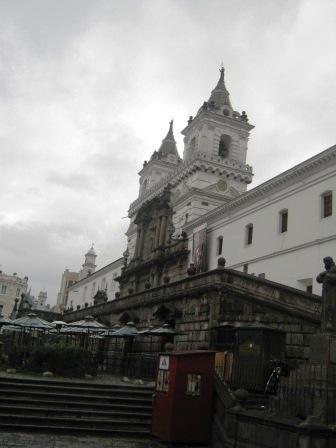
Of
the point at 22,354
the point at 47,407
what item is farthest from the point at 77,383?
the point at 22,354

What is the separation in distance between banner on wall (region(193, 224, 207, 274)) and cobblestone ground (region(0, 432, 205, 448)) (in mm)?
23966

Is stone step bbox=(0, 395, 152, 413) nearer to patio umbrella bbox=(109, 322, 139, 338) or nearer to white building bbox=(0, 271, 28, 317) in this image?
patio umbrella bbox=(109, 322, 139, 338)

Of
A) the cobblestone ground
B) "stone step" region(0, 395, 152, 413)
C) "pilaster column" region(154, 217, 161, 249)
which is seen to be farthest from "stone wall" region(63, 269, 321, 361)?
"pilaster column" region(154, 217, 161, 249)

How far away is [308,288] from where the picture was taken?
2631 cm

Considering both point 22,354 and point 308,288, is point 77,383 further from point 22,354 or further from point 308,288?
point 308,288

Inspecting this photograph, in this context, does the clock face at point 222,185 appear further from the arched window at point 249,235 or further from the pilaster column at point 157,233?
the arched window at point 249,235

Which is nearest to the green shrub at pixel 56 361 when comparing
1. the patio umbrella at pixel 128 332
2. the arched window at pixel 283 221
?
the patio umbrella at pixel 128 332

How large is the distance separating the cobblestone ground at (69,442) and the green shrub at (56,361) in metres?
7.28

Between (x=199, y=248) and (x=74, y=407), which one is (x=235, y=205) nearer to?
(x=199, y=248)

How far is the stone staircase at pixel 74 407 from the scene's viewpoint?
13.0 m

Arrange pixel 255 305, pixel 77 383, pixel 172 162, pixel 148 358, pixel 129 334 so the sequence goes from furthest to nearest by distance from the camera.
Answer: pixel 172 162 < pixel 129 334 < pixel 148 358 < pixel 255 305 < pixel 77 383

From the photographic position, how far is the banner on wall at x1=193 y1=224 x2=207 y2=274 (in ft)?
121

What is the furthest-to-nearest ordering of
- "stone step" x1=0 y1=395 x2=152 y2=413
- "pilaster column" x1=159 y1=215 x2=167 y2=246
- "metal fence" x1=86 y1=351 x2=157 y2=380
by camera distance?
"pilaster column" x1=159 y1=215 x2=167 y2=246
"metal fence" x1=86 y1=351 x2=157 y2=380
"stone step" x1=0 y1=395 x2=152 y2=413

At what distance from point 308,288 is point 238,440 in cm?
1587
